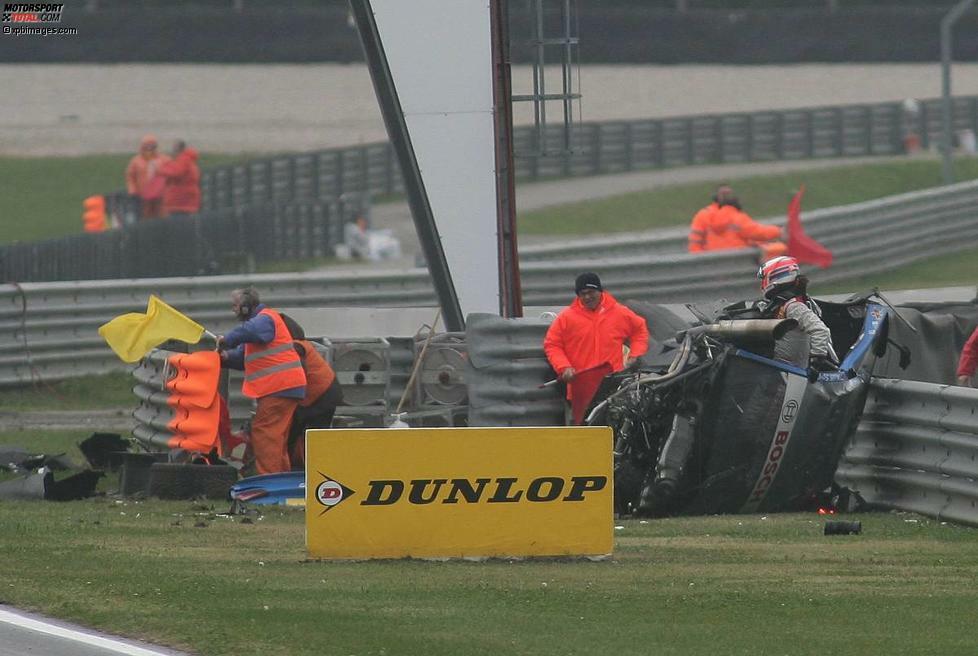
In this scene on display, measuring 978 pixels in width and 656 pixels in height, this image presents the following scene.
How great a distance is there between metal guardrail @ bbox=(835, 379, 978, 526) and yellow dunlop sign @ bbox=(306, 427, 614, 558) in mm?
2995

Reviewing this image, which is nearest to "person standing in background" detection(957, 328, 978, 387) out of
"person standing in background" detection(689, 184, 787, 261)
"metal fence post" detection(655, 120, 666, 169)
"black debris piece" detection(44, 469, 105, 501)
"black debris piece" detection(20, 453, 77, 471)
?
"black debris piece" detection(44, 469, 105, 501)

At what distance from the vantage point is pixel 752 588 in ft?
31.7

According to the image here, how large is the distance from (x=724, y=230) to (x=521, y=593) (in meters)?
16.0

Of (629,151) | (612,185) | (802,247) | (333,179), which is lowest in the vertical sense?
(802,247)

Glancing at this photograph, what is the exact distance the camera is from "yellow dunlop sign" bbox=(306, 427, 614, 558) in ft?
33.8

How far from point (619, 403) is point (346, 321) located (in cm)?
617

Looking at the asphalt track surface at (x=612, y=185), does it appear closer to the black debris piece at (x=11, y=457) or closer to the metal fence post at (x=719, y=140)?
the metal fence post at (x=719, y=140)

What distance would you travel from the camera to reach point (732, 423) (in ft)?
41.8

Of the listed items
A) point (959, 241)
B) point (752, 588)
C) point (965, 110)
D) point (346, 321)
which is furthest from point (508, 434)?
point (965, 110)

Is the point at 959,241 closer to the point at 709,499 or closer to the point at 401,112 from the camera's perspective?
the point at 401,112

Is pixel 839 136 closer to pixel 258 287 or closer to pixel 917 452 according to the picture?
pixel 258 287

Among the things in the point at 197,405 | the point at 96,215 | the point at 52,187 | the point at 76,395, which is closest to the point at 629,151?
the point at 52,187

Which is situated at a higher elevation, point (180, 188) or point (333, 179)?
point (333, 179)

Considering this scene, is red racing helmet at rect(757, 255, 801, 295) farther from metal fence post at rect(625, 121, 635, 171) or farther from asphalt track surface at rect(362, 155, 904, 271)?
metal fence post at rect(625, 121, 635, 171)
